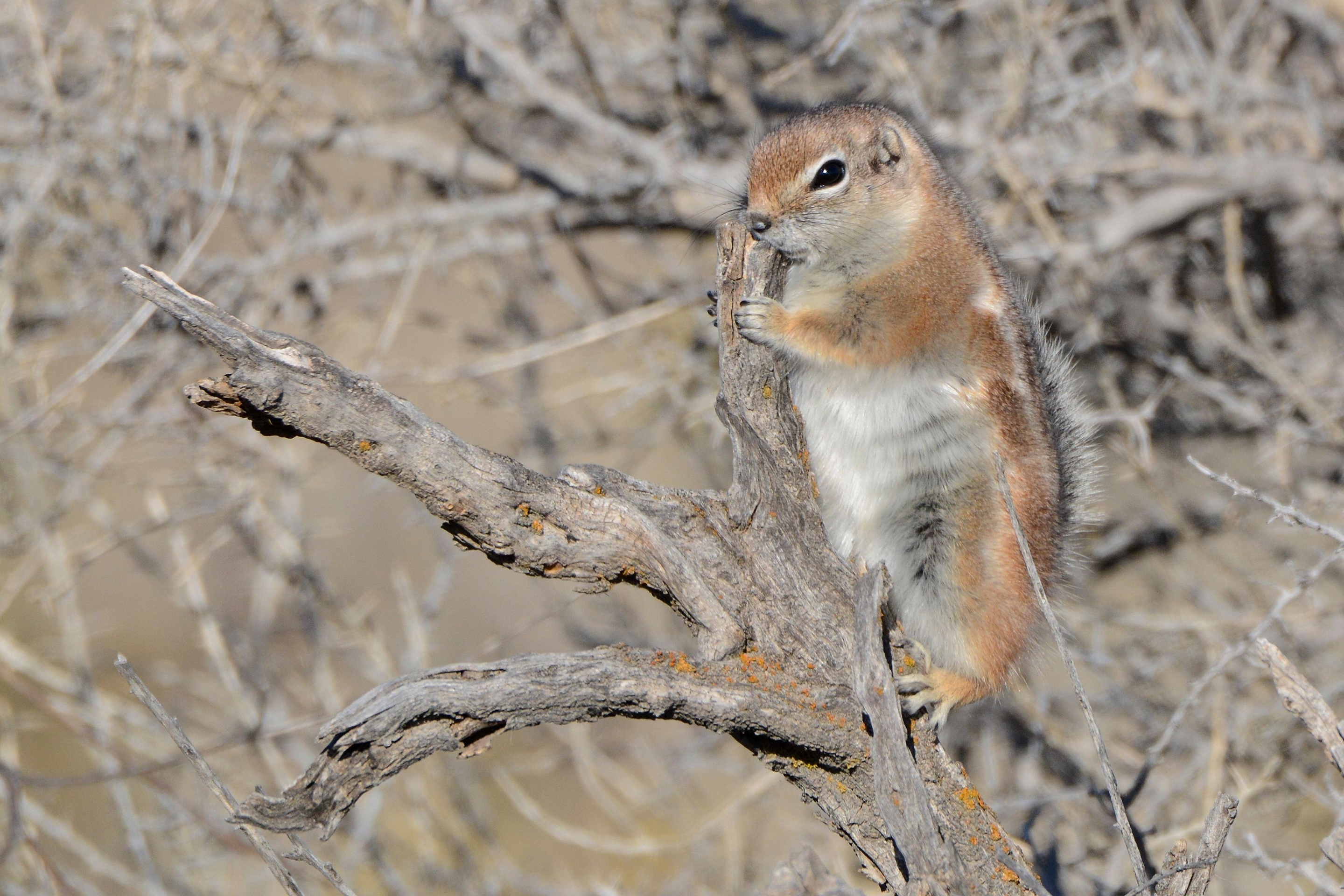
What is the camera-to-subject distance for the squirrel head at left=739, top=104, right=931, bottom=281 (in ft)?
9.76

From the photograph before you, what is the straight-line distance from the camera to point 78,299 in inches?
189

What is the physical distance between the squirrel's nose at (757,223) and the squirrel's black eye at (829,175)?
7.7 inches

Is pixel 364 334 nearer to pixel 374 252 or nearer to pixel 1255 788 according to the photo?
pixel 374 252

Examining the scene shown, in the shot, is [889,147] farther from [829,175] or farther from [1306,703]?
[1306,703]

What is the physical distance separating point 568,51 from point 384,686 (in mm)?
4247

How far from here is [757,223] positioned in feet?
9.55

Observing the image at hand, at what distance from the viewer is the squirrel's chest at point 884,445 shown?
2.74 m

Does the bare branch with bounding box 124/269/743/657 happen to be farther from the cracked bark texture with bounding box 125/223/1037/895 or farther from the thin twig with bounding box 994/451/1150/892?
the thin twig with bounding box 994/451/1150/892

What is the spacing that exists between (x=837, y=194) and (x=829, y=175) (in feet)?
0.21

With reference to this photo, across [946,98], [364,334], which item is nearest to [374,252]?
[364,334]

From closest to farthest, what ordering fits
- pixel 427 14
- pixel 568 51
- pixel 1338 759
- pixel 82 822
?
pixel 1338 759, pixel 427 14, pixel 568 51, pixel 82 822

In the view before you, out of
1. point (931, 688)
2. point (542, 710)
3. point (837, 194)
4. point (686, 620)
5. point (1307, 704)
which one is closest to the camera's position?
point (542, 710)

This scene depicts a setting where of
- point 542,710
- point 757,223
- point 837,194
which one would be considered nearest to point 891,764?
point 542,710

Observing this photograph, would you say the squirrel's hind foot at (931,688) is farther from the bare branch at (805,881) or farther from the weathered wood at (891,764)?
the bare branch at (805,881)
